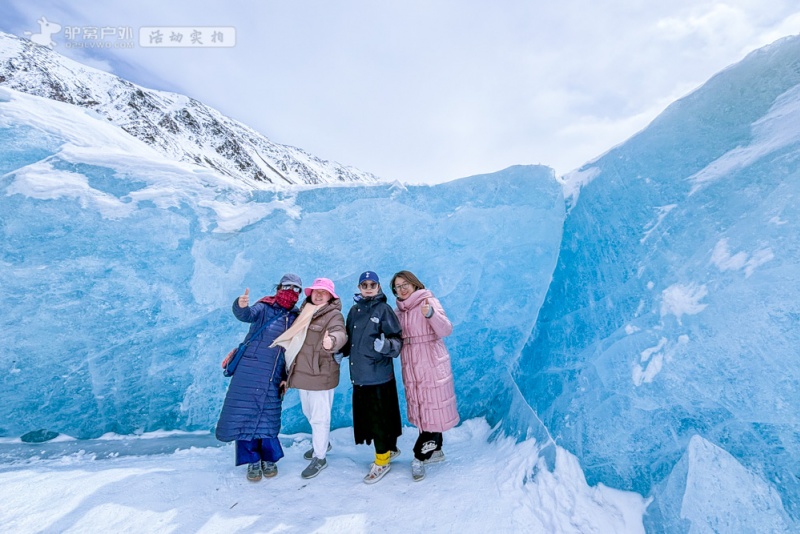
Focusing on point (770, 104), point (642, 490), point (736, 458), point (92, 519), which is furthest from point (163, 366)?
point (770, 104)

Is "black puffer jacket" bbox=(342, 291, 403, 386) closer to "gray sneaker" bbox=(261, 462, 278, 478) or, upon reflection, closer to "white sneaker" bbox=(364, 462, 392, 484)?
"white sneaker" bbox=(364, 462, 392, 484)

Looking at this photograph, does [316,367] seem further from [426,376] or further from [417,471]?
[417,471]

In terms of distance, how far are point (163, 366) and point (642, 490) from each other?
13.1ft

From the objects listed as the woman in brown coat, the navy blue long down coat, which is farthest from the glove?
the navy blue long down coat

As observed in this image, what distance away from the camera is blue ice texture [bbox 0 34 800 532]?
1857 millimetres

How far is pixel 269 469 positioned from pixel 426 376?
1.27 metres

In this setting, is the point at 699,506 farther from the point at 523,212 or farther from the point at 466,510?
the point at 523,212

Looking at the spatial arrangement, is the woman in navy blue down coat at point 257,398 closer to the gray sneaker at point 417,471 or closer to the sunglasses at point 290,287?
the sunglasses at point 290,287

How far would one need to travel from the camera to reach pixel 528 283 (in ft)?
12.4

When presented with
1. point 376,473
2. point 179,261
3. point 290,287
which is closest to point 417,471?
point 376,473

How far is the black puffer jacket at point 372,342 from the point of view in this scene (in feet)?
8.12

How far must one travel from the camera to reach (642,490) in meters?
1.97

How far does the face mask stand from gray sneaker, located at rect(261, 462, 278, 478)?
3.59 feet

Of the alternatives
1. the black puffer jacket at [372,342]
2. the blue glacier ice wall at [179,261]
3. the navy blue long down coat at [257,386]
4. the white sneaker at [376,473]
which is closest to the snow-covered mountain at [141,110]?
the blue glacier ice wall at [179,261]
